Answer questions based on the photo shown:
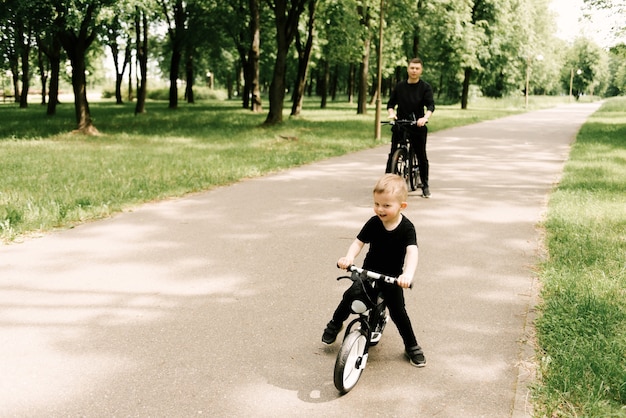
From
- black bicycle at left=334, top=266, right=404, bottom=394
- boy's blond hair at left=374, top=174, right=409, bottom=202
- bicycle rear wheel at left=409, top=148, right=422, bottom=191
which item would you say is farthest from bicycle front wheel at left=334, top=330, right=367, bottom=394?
bicycle rear wheel at left=409, top=148, right=422, bottom=191

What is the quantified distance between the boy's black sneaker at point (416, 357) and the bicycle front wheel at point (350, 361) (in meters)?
0.35

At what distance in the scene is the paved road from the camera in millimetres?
3010

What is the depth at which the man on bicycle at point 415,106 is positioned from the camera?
26.1 feet

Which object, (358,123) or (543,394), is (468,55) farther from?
(543,394)

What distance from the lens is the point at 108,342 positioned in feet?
11.9

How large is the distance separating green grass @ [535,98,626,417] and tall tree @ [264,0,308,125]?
13.7 meters

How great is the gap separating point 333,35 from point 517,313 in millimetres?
26696

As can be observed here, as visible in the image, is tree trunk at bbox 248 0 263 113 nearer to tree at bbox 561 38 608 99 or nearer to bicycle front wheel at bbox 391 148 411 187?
bicycle front wheel at bbox 391 148 411 187

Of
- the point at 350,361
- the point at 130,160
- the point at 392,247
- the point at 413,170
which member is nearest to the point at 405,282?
the point at 392,247

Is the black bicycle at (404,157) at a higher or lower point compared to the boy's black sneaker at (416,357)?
higher

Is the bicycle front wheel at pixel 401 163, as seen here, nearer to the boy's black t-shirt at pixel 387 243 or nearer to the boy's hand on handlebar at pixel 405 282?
the boy's black t-shirt at pixel 387 243

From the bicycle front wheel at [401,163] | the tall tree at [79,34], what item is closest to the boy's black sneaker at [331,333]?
the bicycle front wheel at [401,163]

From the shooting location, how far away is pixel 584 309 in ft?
13.2

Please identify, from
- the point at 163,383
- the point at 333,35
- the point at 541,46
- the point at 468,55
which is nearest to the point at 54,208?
the point at 163,383
